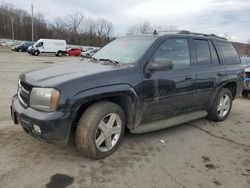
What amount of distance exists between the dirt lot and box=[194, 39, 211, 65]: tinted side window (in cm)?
143

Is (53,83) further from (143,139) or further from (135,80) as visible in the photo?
(143,139)

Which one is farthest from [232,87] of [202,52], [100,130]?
[100,130]

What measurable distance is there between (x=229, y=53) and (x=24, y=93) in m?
4.47

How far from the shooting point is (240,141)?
452 cm

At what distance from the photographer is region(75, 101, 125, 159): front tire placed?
10.6ft

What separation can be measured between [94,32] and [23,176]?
81.9 meters

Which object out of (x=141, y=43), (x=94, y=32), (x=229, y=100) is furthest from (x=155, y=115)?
(x=94, y=32)

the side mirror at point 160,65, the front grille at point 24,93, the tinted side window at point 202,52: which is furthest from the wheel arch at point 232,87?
the front grille at point 24,93

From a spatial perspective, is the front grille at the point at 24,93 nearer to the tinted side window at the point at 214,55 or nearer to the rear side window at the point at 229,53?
the tinted side window at the point at 214,55

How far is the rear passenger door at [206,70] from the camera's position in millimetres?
4629

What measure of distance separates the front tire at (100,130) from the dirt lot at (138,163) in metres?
0.16

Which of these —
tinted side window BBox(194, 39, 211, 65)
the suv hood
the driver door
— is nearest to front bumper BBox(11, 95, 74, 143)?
the suv hood

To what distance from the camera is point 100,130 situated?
3434mm

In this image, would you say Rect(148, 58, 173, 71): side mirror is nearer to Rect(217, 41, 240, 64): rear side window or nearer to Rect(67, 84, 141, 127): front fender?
Rect(67, 84, 141, 127): front fender
